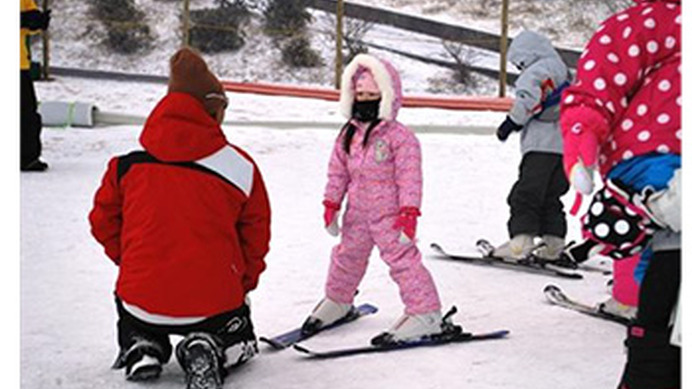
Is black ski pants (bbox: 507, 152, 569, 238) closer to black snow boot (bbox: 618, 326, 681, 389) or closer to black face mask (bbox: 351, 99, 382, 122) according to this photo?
black face mask (bbox: 351, 99, 382, 122)

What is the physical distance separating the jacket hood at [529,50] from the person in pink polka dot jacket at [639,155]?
9.09ft

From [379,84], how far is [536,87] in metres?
1.68

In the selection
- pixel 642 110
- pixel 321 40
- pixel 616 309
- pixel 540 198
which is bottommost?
pixel 616 309

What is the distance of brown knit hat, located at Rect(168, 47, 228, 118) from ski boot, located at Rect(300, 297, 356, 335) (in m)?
1.03

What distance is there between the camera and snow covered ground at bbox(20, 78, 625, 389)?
3562mm

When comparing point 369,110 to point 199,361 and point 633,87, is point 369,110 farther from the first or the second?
point 633,87

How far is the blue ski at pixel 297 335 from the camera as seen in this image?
155 inches

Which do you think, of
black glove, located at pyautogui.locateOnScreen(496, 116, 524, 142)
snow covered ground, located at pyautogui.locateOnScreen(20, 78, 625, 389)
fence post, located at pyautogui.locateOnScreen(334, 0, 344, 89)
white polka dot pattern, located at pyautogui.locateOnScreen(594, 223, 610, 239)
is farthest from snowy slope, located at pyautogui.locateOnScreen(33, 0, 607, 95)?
white polka dot pattern, located at pyautogui.locateOnScreen(594, 223, 610, 239)

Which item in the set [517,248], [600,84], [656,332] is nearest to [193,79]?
[600,84]

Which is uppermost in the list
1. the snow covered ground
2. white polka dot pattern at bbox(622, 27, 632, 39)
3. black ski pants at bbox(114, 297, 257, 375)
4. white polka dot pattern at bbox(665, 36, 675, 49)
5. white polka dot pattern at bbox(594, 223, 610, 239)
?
white polka dot pattern at bbox(622, 27, 632, 39)

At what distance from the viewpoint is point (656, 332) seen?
2570 millimetres
